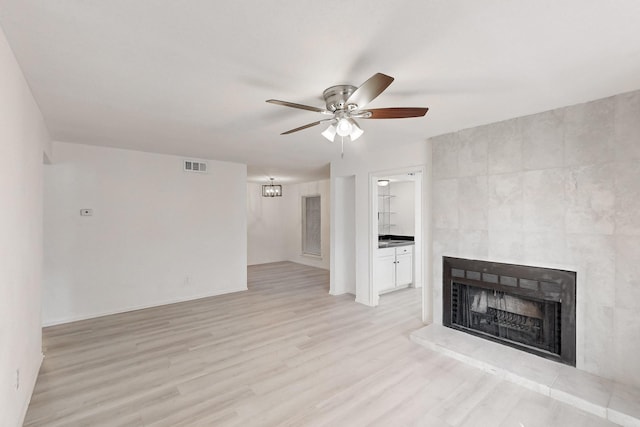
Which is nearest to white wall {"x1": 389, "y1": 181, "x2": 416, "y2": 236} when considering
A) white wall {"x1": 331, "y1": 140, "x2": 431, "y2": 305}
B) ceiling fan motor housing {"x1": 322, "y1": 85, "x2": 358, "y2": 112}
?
white wall {"x1": 331, "y1": 140, "x2": 431, "y2": 305}

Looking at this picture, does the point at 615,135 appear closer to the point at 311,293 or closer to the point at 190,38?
the point at 190,38

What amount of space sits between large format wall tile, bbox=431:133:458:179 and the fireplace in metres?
1.09

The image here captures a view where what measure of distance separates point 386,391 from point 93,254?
4.41 metres

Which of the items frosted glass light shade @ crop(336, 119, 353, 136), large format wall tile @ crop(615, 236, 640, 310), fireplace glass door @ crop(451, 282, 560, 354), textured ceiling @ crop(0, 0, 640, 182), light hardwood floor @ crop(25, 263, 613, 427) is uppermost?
textured ceiling @ crop(0, 0, 640, 182)

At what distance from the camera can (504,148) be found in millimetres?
3100

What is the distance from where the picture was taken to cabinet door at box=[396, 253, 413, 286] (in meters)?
5.48

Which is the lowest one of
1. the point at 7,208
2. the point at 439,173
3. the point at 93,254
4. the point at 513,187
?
the point at 93,254

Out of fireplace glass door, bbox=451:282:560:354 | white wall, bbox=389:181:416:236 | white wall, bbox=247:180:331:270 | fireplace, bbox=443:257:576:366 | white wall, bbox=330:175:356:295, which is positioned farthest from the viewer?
white wall, bbox=247:180:331:270

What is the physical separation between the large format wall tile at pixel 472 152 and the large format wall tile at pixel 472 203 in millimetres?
94

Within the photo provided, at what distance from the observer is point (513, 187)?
3037mm

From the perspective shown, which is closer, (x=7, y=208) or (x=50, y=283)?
(x=7, y=208)

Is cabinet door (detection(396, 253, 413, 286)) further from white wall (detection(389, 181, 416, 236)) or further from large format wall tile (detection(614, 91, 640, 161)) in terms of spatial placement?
large format wall tile (detection(614, 91, 640, 161))

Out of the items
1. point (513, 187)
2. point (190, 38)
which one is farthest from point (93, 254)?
point (513, 187)

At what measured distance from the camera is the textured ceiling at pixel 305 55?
1.40 meters
